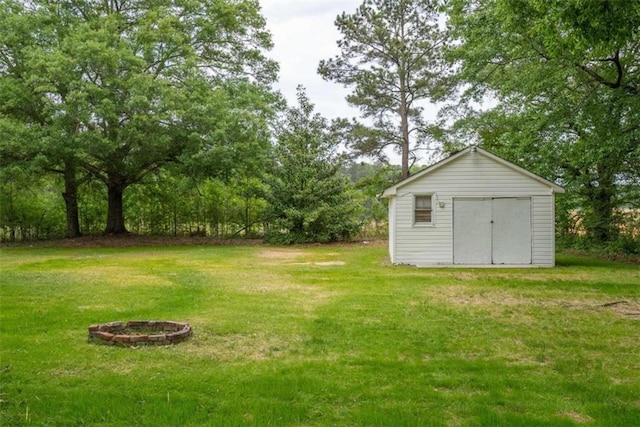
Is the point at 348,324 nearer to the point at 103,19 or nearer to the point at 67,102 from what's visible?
the point at 67,102

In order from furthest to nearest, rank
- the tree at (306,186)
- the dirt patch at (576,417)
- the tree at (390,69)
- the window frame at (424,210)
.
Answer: the tree at (390,69)
the tree at (306,186)
the window frame at (424,210)
the dirt patch at (576,417)

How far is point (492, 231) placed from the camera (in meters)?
12.5

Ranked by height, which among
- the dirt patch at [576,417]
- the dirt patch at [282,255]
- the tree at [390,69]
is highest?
the tree at [390,69]

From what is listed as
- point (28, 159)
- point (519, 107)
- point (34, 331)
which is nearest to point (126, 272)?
point (34, 331)

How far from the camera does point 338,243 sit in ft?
65.5

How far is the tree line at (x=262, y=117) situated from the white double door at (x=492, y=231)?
6.62ft

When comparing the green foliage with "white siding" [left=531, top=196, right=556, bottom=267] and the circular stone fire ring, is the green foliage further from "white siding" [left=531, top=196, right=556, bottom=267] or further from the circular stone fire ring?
"white siding" [left=531, top=196, right=556, bottom=267]

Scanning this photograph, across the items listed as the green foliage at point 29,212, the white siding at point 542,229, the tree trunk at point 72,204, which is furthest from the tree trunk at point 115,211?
the white siding at point 542,229

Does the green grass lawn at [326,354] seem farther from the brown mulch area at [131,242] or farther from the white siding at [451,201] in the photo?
the brown mulch area at [131,242]

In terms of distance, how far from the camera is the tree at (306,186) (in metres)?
20.0

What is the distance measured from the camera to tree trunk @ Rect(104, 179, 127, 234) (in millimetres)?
20203

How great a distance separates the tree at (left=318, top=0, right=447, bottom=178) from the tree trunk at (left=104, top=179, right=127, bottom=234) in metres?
11.4

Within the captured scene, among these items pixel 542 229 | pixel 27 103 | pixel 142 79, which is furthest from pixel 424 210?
pixel 27 103

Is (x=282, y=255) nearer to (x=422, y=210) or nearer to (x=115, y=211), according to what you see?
(x=422, y=210)
